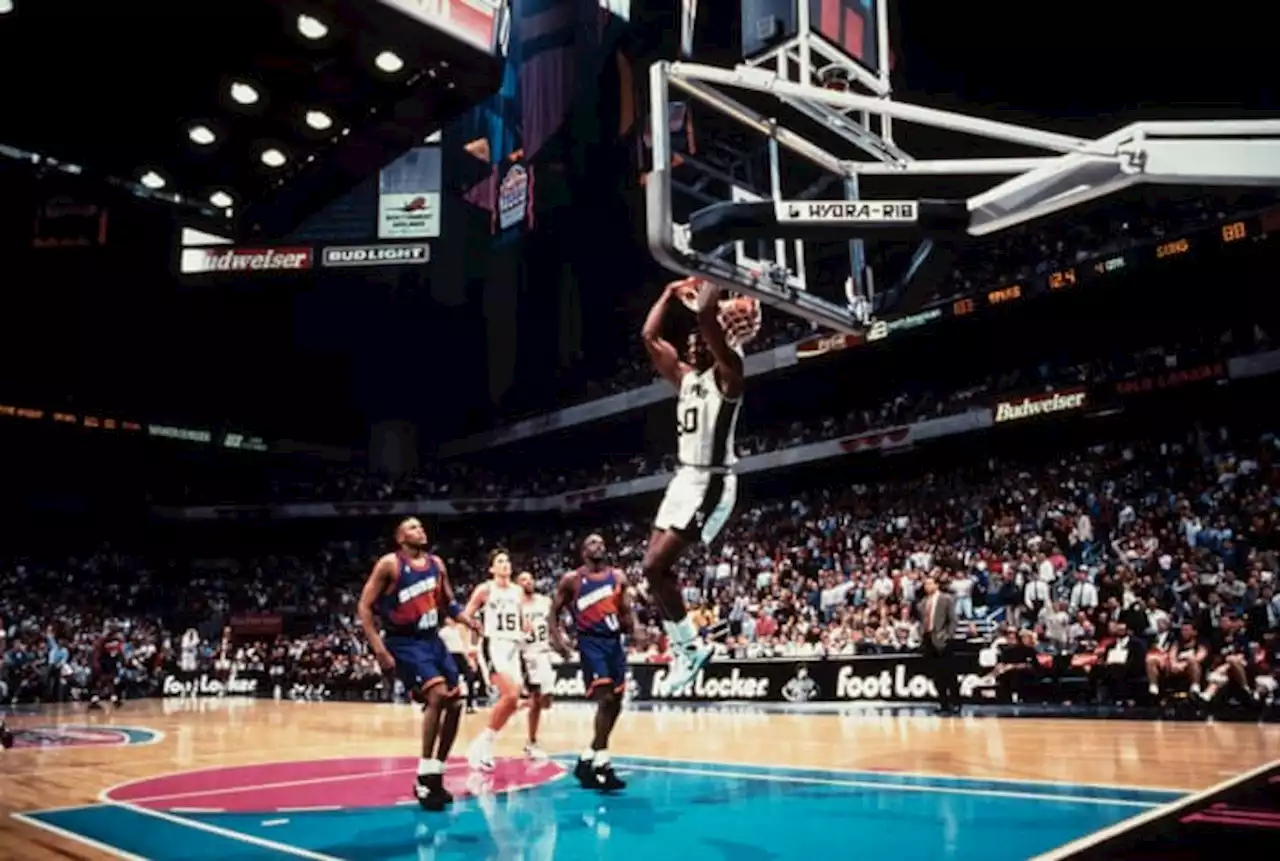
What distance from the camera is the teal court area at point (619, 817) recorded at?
5766 millimetres

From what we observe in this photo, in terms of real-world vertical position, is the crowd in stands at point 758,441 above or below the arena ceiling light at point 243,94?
above

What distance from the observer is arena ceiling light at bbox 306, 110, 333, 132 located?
6.11 metres

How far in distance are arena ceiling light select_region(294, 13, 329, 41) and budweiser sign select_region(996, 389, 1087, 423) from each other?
2083 cm

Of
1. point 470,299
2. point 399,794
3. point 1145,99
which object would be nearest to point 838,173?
point 399,794

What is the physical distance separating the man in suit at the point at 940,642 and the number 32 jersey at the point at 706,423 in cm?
964

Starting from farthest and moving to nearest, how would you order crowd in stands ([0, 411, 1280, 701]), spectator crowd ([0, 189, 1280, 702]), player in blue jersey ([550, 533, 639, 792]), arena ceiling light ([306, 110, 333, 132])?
1. spectator crowd ([0, 189, 1280, 702])
2. crowd in stands ([0, 411, 1280, 701])
3. player in blue jersey ([550, 533, 639, 792])
4. arena ceiling light ([306, 110, 333, 132])

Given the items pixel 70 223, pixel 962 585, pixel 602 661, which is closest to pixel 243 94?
pixel 70 223

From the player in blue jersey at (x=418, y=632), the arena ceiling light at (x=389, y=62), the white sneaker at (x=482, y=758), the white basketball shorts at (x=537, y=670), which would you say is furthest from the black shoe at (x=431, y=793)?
the arena ceiling light at (x=389, y=62)

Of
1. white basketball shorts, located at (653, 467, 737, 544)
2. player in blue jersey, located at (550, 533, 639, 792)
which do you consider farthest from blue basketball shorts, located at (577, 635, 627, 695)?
white basketball shorts, located at (653, 467, 737, 544)

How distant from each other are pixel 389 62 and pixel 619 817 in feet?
16.4

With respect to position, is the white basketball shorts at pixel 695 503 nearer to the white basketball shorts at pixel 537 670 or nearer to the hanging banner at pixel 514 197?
the white basketball shorts at pixel 537 670

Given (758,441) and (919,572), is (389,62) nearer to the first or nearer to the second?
(919,572)

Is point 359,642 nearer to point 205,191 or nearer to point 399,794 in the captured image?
point 399,794

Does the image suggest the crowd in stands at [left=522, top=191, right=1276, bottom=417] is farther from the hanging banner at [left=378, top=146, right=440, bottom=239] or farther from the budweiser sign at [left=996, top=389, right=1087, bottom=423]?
the hanging banner at [left=378, top=146, right=440, bottom=239]
